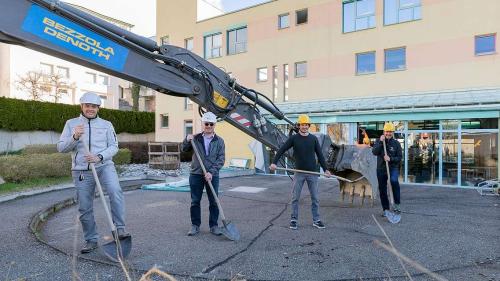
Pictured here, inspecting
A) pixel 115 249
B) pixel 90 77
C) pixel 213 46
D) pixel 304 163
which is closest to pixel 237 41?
pixel 213 46

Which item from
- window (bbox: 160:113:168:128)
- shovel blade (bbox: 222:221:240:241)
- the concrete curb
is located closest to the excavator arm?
shovel blade (bbox: 222:221:240:241)

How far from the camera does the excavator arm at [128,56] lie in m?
4.30

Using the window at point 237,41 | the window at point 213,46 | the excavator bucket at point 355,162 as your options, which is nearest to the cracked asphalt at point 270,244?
the excavator bucket at point 355,162

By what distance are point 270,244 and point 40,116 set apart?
22.5 m

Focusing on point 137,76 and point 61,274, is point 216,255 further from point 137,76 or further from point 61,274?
point 137,76

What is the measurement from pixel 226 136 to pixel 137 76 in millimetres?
15549

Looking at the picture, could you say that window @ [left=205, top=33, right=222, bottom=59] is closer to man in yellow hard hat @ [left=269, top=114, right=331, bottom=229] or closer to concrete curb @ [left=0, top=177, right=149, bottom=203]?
concrete curb @ [left=0, top=177, right=149, bottom=203]

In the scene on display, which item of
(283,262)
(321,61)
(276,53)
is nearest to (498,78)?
(321,61)

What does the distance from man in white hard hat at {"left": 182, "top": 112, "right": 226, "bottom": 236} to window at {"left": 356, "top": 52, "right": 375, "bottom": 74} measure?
42.1ft

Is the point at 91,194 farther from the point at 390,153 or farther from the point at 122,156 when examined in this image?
the point at 122,156

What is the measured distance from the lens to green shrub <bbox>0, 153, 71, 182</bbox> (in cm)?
1187

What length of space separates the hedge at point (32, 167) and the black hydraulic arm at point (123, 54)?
8.77 meters

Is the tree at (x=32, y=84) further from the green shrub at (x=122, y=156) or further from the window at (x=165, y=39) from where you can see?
the green shrub at (x=122, y=156)

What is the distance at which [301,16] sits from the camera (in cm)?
1969
